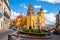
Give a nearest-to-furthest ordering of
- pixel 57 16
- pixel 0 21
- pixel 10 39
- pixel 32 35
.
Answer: pixel 10 39 < pixel 32 35 < pixel 0 21 < pixel 57 16

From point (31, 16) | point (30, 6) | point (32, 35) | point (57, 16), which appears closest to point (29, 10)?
point (30, 6)

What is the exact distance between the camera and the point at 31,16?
5408 inches

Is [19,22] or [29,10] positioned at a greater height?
[29,10]

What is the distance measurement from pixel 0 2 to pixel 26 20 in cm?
7244

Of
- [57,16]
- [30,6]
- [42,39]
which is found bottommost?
[42,39]

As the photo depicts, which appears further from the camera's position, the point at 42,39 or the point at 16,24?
the point at 16,24

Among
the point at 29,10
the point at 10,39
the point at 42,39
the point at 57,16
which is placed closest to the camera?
the point at 10,39

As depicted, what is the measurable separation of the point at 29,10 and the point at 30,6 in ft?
20.8

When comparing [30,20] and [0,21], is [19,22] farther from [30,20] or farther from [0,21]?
[0,21]

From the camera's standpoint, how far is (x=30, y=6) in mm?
160750

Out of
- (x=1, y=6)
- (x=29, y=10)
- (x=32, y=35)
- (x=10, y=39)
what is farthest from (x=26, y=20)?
(x=10, y=39)

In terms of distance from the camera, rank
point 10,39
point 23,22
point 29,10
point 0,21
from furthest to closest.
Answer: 1. point 29,10
2. point 23,22
3. point 0,21
4. point 10,39

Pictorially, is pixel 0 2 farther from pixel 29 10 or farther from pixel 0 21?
pixel 29 10

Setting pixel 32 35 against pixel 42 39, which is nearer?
pixel 42 39
